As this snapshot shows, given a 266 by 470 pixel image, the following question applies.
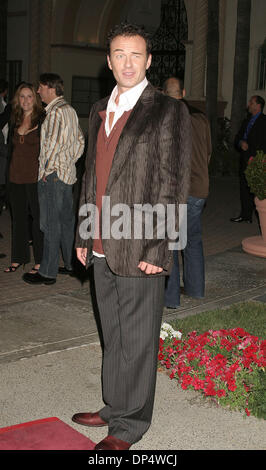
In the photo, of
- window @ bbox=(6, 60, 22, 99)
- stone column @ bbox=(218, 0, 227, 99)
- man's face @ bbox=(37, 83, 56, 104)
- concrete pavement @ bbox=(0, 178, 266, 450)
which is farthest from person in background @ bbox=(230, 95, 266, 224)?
window @ bbox=(6, 60, 22, 99)

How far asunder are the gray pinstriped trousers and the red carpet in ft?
0.75

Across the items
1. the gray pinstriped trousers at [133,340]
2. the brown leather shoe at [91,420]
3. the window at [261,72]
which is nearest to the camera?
the gray pinstriped trousers at [133,340]

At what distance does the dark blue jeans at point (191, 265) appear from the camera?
6461mm

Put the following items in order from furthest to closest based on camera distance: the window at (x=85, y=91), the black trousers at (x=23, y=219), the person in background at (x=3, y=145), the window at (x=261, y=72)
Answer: the window at (x=85, y=91), the window at (x=261, y=72), the person in background at (x=3, y=145), the black trousers at (x=23, y=219)

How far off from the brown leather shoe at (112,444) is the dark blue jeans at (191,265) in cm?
285

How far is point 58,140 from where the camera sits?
22.9 feet

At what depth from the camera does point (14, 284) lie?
746 cm

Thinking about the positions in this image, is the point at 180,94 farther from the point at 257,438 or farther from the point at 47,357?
the point at 257,438

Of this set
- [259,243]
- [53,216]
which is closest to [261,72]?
[259,243]

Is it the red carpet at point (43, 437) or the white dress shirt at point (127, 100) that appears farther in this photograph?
the red carpet at point (43, 437)


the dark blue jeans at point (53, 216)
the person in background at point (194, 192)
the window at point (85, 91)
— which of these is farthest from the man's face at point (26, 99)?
the window at point (85, 91)

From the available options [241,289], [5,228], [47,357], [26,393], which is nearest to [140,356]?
[26,393]

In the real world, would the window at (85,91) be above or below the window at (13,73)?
below

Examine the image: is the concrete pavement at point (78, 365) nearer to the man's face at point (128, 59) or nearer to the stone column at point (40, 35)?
the man's face at point (128, 59)
